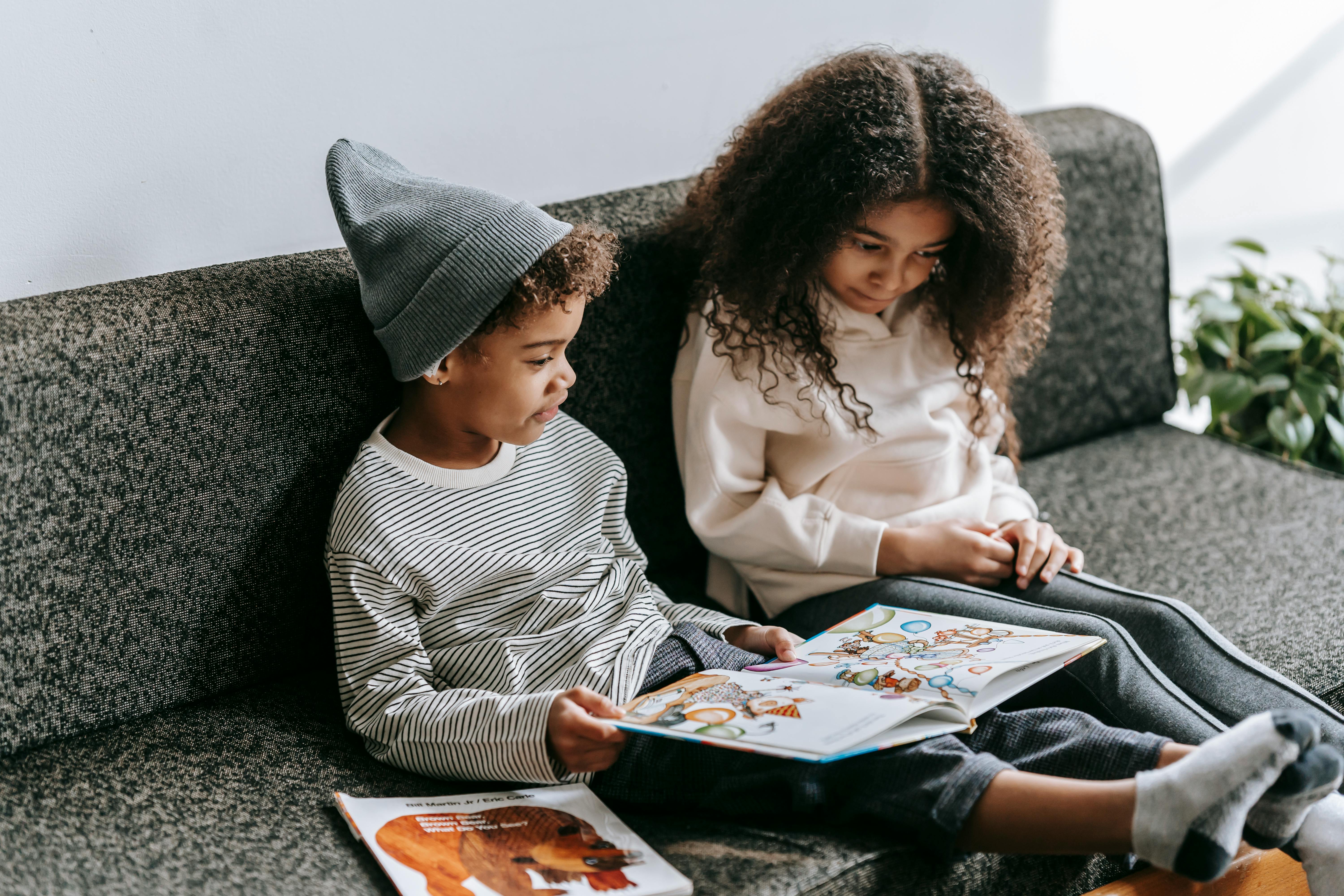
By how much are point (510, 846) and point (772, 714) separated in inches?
10.1

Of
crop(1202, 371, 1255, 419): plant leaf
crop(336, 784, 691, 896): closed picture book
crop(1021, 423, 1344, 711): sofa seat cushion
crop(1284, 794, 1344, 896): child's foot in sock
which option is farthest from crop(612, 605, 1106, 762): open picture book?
crop(1202, 371, 1255, 419): plant leaf

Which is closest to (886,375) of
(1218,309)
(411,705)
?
(411,705)

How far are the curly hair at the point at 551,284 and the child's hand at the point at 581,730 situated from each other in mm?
350

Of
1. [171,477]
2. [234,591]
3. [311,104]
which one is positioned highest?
[311,104]

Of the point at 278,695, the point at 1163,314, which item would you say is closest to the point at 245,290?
the point at 278,695

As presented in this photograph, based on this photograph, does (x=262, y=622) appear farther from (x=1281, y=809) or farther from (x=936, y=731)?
(x=1281, y=809)

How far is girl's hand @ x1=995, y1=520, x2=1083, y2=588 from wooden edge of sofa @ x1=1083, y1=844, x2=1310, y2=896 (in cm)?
36

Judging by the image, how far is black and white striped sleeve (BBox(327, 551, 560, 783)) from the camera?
3.46 feet

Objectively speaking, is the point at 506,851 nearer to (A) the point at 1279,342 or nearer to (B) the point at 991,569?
(B) the point at 991,569

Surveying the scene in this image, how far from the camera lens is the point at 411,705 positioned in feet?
3.60

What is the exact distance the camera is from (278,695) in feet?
4.09

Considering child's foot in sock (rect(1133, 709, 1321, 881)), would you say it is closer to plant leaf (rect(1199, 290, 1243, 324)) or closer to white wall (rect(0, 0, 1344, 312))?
white wall (rect(0, 0, 1344, 312))

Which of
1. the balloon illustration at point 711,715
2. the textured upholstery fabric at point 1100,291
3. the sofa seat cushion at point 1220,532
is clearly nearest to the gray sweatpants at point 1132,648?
the sofa seat cushion at point 1220,532

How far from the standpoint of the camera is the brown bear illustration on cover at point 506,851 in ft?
3.13
